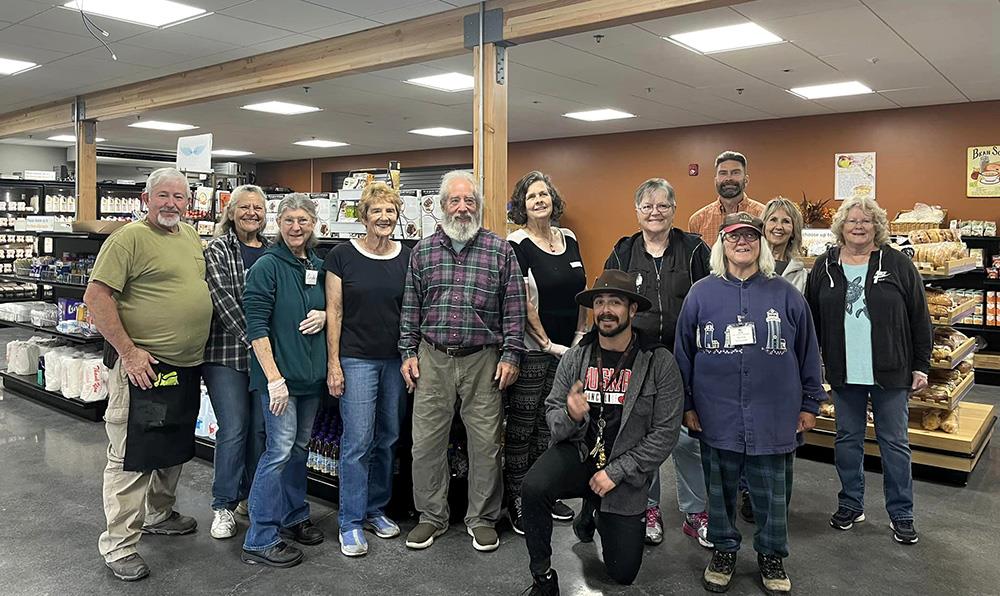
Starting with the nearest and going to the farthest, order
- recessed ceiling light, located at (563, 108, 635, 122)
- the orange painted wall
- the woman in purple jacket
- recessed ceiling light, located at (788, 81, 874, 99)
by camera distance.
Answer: the woman in purple jacket < recessed ceiling light, located at (788, 81, 874, 99) < the orange painted wall < recessed ceiling light, located at (563, 108, 635, 122)

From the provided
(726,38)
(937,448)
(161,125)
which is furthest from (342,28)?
(161,125)

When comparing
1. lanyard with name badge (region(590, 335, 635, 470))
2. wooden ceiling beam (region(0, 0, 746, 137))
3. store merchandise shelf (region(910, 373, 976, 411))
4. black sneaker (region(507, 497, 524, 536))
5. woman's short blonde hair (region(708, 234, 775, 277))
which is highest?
wooden ceiling beam (region(0, 0, 746, 137))

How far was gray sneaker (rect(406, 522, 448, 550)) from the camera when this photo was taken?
10.7 ft

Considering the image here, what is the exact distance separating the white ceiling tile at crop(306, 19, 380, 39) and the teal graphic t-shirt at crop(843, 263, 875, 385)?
12.0ft

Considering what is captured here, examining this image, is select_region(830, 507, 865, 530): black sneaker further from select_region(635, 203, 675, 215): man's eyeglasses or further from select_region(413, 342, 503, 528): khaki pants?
select_region(635, 203, 675, 215): man's eyeglasses

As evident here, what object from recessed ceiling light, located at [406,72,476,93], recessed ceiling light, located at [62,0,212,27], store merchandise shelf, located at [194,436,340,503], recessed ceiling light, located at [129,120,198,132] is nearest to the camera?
store merchandise shelf, located at [194,436,340,503]

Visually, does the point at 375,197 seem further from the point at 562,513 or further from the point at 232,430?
the point at 562,513

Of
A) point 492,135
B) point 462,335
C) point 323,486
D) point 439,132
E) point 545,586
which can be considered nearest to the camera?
point 545,586

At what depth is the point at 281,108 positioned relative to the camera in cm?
912

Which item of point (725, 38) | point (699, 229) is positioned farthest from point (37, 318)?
point (725, 38)

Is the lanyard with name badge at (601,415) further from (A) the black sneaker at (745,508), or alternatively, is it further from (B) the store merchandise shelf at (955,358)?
(B) the store merchandise shelf at (955,358)

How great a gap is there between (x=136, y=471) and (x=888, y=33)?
5.63 meters

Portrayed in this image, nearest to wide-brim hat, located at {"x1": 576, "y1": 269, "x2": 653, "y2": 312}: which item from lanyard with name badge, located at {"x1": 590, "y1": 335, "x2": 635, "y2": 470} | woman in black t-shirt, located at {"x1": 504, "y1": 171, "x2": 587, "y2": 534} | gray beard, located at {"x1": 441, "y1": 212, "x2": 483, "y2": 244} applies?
lanyard with name badge, located at {"x1": 590, "y1": 335, "x2": 635, "y2": 470}

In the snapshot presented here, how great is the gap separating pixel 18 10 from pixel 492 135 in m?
3.40
